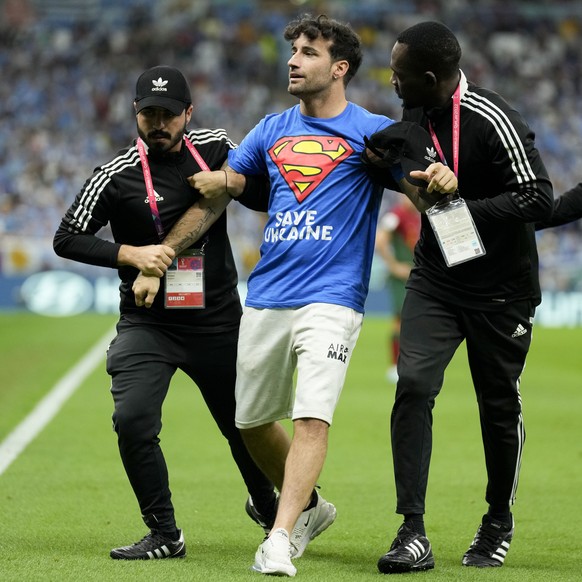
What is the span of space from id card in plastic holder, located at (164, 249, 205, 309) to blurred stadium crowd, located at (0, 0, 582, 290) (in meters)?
24.5

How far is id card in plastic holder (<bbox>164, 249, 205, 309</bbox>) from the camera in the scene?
641 cm

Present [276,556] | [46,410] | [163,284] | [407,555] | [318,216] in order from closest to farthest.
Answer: [276,556], [407,555], [318,216], [163,284], [46,410]

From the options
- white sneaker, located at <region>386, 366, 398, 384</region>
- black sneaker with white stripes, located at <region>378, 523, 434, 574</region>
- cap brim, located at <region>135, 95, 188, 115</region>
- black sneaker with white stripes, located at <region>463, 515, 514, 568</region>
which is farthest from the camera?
A: white sneaker, located at <region>386, 366, 398, 384</region>

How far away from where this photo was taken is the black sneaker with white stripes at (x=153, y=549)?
6.03m

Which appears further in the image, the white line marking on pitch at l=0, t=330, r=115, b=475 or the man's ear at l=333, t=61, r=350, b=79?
the white line marking on pitch at l=0, t=330, r=115, b=475

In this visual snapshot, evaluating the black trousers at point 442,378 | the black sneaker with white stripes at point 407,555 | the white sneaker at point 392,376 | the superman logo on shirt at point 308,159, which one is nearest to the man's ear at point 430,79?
the superman logo on shirt at point 308,159

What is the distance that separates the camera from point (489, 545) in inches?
244

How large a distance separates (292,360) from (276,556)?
3.48ft

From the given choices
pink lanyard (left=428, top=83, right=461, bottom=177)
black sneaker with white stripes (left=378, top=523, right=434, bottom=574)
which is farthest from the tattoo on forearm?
black sneaker with white stripes (left=378, top=523, right=434, bottom=574)

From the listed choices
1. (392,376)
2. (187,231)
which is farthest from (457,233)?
(392,376)

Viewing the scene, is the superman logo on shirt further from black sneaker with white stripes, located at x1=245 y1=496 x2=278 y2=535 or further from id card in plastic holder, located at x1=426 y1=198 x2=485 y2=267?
black sneaker with white stripes, located at x1=245 y1=496 x2=278 y2=535

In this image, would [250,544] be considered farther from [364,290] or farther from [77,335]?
[77,335]

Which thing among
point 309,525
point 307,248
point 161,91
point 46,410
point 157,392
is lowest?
point 46,410

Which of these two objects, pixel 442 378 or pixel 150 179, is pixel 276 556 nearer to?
pixel 442 378
